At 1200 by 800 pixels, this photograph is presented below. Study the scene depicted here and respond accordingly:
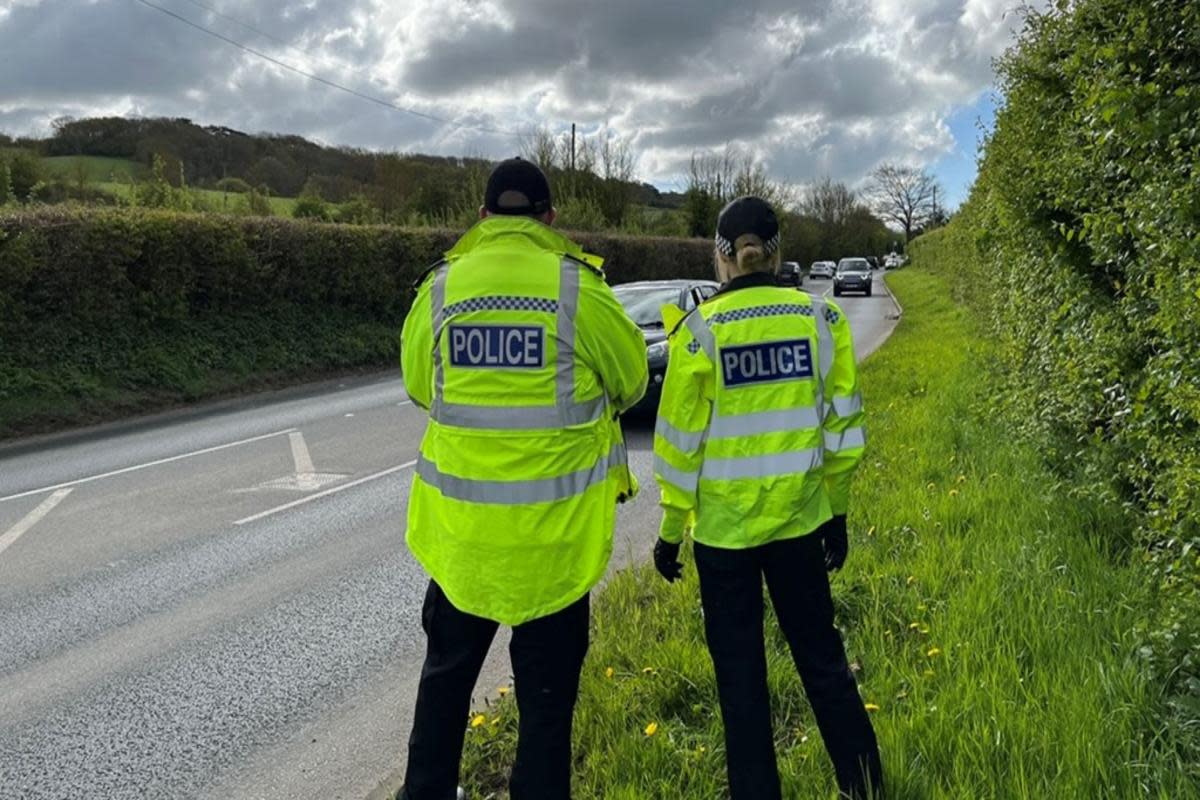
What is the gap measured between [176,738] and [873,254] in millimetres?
98446

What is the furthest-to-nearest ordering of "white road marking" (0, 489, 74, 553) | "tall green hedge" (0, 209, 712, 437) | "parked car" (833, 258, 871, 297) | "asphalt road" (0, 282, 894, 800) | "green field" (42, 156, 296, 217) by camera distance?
"parked car" (833, 258, 871, 297), "green field" (42, 156, 296, 217), "tall green hedge" (0, 209, 712, 437), "white road marking" (0, 489, 74, 553), "asphalt road" (0, 282, 894, 800)

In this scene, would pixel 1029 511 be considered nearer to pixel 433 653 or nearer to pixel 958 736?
pixel 958 736

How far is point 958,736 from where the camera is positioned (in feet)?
9.22

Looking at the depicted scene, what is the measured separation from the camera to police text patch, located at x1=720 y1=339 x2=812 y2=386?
2.64 meters

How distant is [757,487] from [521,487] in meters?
0.75

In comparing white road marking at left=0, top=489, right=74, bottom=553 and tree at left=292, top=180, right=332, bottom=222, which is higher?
tree at left=292, top=180, right=332, bottom=222

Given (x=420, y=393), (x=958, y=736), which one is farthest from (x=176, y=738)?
(x=958, y=736)

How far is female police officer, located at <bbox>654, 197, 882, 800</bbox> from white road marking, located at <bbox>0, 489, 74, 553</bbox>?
591 centimetres

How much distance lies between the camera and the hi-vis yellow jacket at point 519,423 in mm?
2418

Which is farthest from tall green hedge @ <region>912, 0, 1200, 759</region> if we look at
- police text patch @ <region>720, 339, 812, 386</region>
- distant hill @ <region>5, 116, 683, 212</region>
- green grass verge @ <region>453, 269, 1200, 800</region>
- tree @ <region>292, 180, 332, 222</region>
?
distant hill @ <region>5, 116, 683, 212</region>

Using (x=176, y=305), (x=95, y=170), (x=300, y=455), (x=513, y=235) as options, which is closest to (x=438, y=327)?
(x=513, y=235)

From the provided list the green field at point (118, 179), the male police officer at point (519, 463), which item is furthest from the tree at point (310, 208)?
the male police officer at point (519, 463)

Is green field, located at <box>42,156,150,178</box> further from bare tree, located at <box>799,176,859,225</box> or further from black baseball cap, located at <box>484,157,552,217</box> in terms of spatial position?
bare tree, located at <box>799,176,859,225</box>

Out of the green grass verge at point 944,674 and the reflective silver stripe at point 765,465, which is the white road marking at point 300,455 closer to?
the green grass verge at point 944,674
